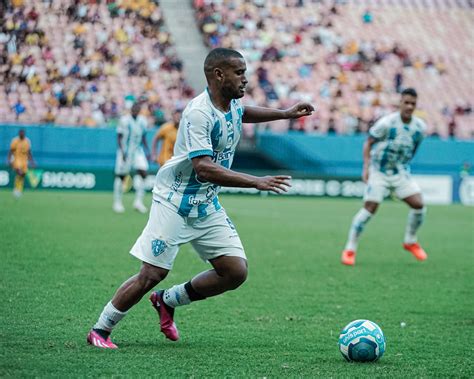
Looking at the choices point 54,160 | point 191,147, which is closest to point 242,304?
point 191,147

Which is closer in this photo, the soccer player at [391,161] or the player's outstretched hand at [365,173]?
the soccer player at [391,161]

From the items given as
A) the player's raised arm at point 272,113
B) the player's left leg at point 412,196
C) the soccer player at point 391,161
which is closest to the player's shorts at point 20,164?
the soccer player at point 391,161

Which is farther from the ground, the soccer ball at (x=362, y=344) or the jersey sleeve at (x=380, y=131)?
the jersey sleeve at (x=380, y=131)

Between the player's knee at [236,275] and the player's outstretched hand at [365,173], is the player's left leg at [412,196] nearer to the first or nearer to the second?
the player's outstretched hand at [365,173]

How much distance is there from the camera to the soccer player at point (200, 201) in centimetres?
633

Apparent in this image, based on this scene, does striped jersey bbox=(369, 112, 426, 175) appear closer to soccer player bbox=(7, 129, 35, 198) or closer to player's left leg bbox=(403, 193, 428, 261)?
player's left leg bbox=(403, 193, 428, 261)

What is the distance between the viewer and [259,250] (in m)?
14.4

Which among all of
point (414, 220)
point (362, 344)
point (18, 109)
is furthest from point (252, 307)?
point (18, 109)

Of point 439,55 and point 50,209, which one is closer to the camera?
point 50,209

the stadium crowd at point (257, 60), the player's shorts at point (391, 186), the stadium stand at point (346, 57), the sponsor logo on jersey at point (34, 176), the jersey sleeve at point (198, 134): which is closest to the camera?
the jersey sleeve at point (198, 134)

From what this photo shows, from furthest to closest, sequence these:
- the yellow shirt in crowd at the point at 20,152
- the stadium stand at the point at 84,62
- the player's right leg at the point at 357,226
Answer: the stadium stand at the point at 84,62
the yellow shirt in crowd at the point at 20,152
the player's right leg at the point at 357,226

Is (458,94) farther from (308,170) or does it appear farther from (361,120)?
(308,170)

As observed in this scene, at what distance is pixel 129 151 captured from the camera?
21000mm

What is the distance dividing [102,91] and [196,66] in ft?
16.1
